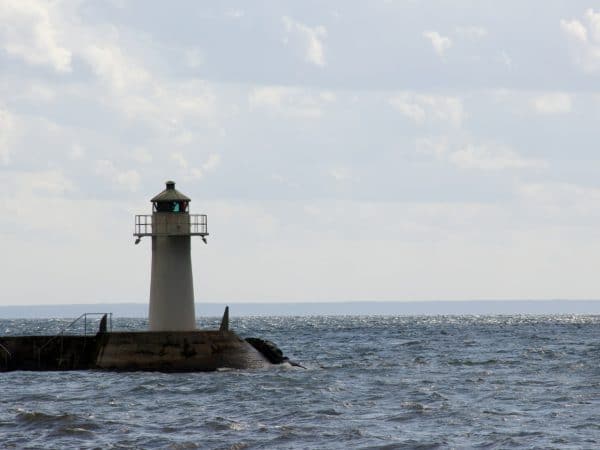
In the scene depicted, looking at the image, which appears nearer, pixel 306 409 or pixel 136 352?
pixel 306 409

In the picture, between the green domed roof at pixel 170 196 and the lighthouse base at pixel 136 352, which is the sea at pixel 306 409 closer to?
the lighthouse base at pixel 136 352

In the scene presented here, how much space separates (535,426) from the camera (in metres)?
33.8

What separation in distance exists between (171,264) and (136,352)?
3.50 metres

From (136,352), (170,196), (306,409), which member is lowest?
(306,409)

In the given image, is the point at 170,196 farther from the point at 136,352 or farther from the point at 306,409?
the point at 306,409

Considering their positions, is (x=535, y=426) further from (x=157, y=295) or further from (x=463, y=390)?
(x=157, y=295)

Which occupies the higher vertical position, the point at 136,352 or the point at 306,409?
the point at 136,352

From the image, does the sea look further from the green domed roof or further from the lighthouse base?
the green domed roof

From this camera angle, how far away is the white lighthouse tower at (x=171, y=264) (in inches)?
1829

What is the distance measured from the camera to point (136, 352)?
4603cm

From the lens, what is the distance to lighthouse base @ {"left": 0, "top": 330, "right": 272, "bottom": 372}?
46.1 meters

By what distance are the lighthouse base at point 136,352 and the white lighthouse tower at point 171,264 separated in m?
0.82

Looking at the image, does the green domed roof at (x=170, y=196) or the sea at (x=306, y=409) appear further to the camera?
the green domed roof at (x=170, y=196)

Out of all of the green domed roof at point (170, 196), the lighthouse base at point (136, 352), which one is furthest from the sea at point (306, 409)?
the green domed roof at point (170, 196)
